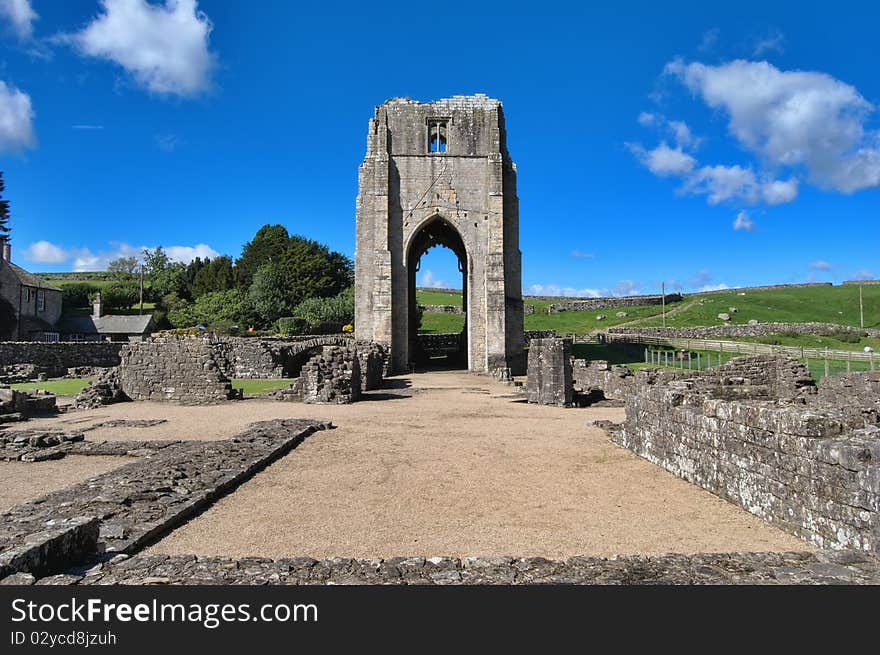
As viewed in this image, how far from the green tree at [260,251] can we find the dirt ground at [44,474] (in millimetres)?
58581

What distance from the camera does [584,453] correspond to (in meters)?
9.83

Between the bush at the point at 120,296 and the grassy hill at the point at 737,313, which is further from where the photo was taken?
the bush at the point at 120,296

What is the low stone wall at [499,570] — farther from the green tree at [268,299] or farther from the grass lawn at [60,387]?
the green tree at [268,299]

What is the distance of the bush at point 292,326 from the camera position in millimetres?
48281

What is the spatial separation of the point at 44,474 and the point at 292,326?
4088cm

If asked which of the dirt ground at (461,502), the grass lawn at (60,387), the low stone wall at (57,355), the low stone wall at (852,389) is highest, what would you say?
the low stone wall at (57,355)

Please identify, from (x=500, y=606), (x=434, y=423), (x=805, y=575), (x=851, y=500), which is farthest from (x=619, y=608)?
(x=434, y=423)

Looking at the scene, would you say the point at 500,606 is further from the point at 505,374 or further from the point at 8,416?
the point at 505,374

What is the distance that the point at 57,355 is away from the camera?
32844mm

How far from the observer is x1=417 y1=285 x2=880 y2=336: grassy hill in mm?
48812

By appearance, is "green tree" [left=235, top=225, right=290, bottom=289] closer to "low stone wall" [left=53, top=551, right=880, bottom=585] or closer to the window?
the window

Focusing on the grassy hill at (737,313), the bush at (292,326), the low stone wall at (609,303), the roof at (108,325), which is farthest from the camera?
the low stone wall at (609,303)

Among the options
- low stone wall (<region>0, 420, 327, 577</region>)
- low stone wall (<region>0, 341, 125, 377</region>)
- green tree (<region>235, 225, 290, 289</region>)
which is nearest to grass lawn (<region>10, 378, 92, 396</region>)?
low stone wall (<region>0, 341, 125, 377</region>)

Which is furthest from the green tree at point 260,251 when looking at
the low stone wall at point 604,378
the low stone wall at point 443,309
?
the low stone wall at point 604,378
